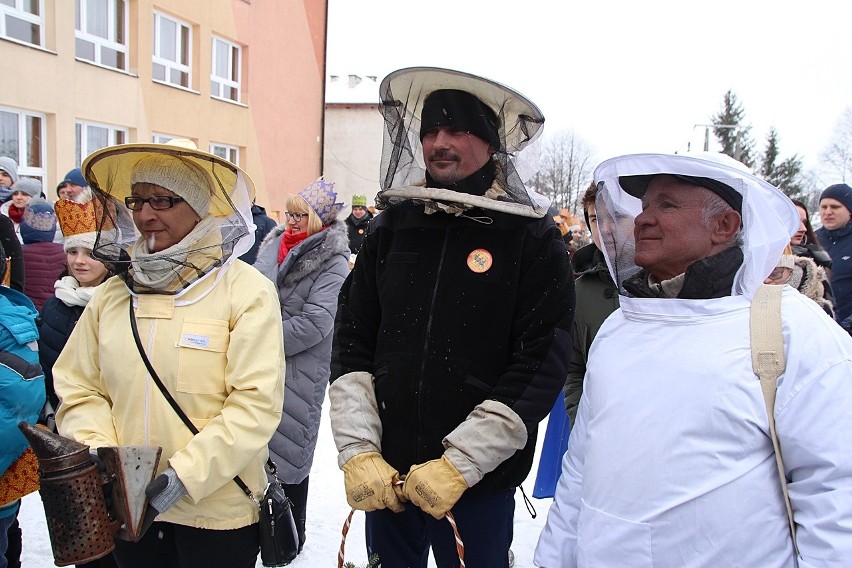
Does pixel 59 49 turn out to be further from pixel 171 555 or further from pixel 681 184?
pixel 681 184

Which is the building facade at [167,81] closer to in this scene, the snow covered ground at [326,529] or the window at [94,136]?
the window at [94,136]

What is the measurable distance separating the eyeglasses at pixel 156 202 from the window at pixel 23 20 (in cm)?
1118

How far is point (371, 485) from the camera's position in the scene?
2.15m

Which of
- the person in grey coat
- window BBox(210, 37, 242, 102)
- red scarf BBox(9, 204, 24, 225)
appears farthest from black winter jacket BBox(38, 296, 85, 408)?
window BBox(210, 37, 242, 102)

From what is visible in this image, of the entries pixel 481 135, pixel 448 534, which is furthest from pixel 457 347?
pixel 481 135

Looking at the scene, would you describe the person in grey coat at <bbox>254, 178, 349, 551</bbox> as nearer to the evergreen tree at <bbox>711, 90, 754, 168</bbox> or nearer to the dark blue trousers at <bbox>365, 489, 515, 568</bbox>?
the dark blue trousers at <bbox>365, 489, 515, 568</bbox>

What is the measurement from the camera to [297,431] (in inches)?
151

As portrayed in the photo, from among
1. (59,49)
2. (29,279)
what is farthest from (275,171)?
(29,279)

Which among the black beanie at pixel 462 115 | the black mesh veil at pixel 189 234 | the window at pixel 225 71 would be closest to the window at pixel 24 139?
the window at pixel 225 71

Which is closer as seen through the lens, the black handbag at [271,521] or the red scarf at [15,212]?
the black handbag at [271,521]

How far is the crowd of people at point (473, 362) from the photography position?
1463mm

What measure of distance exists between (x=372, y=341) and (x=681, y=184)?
4.29 ft

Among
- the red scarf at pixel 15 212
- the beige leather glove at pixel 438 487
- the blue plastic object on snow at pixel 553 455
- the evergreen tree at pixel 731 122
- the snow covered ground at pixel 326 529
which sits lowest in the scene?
the snow covered ground at pixel 326 529

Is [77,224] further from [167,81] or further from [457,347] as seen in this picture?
[167,81]
